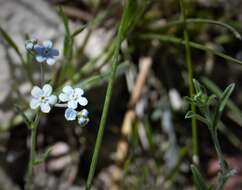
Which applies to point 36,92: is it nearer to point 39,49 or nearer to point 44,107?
point 44,107

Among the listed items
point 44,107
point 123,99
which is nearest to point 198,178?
point 44,107

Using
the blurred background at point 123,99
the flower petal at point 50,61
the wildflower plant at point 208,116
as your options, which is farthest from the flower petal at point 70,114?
the blurred background at point 123,99

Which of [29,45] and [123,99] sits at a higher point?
[29,45]

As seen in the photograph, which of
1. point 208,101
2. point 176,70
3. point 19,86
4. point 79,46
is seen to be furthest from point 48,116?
point 208,101

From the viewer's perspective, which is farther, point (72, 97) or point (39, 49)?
point (39, 49)

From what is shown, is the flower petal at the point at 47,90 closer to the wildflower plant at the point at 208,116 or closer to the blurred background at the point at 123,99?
the wildflower plant at the point at 208,116

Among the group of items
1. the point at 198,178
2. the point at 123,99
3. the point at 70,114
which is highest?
the point at 70,114

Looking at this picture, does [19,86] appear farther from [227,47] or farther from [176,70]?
[227,47]
